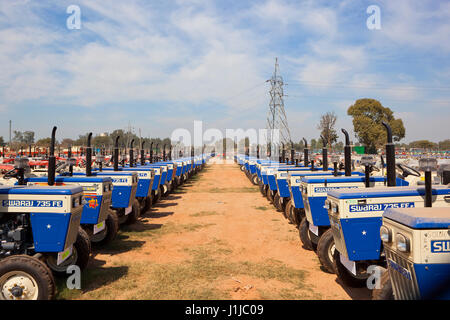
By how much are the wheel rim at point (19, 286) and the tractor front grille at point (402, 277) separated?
3.96m

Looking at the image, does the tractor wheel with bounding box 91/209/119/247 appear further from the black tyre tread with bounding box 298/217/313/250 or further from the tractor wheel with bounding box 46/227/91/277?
the black tyre tread with bounding box 298/217/313/250

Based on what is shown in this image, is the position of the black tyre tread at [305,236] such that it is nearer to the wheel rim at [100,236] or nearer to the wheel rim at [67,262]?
the wheel rim at [100,236]

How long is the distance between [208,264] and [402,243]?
12.8ft

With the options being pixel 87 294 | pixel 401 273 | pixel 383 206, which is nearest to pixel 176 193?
pixel 87 294

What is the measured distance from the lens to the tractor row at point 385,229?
2678 millimetres

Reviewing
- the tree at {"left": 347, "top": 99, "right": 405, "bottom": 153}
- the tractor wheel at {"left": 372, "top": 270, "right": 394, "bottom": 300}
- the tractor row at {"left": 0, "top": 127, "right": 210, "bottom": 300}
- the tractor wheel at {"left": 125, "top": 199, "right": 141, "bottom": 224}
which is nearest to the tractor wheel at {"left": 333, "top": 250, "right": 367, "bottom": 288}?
the tractor wheel at {"left": 372, "top": 270, "right": 394, "bottom": 300}

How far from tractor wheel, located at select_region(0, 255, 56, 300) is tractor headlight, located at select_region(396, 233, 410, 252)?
3.86 metres

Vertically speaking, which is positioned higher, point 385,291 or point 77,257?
point 385,291

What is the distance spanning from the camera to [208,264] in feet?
19.9

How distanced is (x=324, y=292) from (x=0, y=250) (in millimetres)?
4576

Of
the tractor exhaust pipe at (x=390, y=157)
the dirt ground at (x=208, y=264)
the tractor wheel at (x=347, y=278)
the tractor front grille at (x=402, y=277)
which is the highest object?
the tractor exhaust pipe at (x=390, y=157)

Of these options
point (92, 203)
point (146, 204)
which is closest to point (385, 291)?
point (92, 203)

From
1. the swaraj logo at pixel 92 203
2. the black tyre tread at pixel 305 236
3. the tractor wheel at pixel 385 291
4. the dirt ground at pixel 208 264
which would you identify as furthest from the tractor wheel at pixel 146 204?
the tractor wheel at pixel 385 291

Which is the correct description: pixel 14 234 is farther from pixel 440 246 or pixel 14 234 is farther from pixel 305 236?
pixel 305 236
